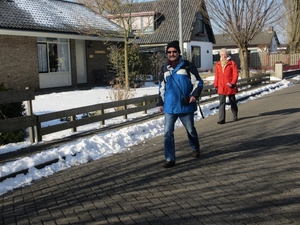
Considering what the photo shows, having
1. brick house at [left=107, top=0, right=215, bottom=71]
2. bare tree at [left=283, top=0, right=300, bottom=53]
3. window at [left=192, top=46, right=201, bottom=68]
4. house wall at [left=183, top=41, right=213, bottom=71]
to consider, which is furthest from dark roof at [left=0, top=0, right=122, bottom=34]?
bare tree at [left=283, top=0, right=300, bottom=53]

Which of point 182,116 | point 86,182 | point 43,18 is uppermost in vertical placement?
point 43,18

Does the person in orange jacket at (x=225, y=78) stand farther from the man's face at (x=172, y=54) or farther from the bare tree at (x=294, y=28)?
the bare tree at (x=294, y=28)

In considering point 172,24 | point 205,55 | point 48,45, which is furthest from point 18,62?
point 205,55

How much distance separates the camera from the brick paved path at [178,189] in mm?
4387

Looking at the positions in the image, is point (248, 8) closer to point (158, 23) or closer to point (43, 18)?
point (43, 18)

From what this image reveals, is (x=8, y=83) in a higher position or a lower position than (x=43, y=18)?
lower

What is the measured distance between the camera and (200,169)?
6.22 m

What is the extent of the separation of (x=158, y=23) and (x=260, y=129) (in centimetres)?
3060

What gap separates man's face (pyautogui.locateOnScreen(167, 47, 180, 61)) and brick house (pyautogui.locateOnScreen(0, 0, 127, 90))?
1294cm

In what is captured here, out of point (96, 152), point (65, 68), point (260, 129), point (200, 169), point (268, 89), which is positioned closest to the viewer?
point (200, 169)

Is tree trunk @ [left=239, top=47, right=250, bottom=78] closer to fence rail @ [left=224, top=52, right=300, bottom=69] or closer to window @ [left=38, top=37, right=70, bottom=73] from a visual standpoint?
window @ [left=38, top=37, right=70, bottom=73]

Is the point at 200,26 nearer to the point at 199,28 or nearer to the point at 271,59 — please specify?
the point at 199,28

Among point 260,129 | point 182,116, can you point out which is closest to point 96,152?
point 182,116

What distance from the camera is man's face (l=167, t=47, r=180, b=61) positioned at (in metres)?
6.19
